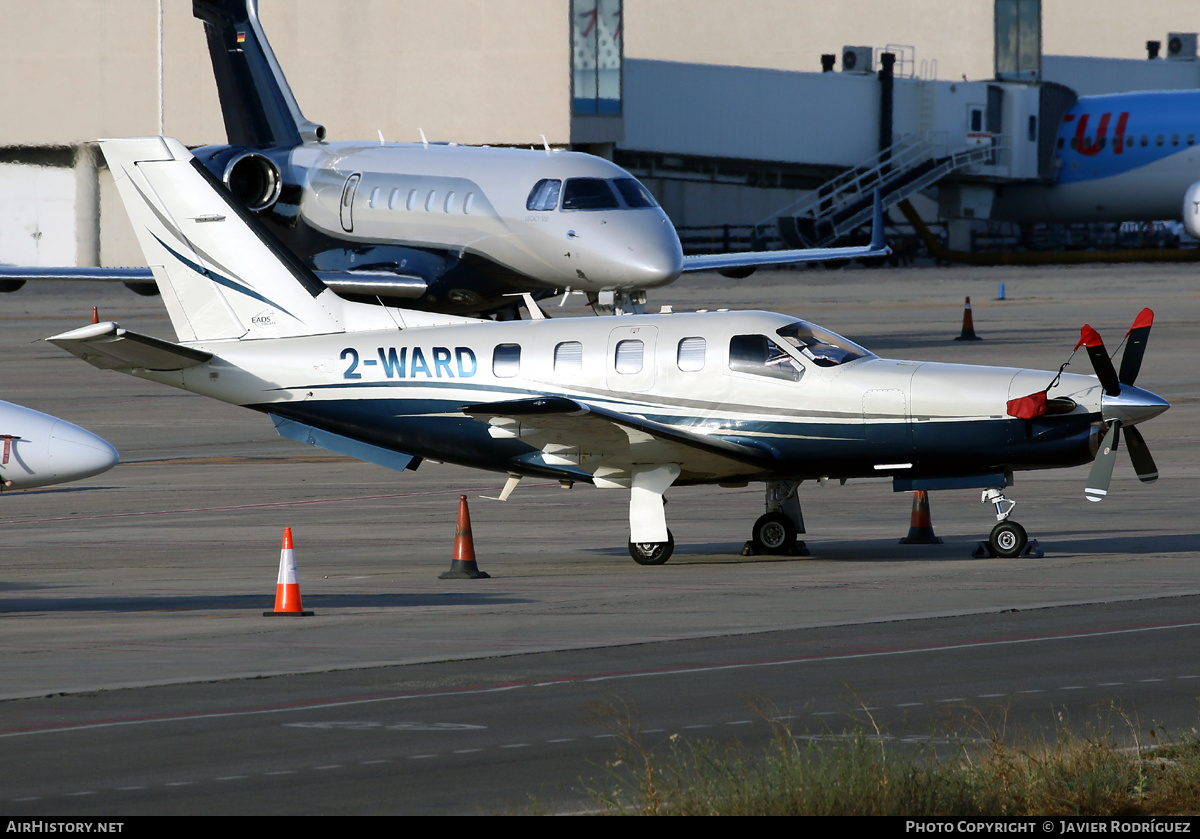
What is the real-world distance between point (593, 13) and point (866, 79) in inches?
806

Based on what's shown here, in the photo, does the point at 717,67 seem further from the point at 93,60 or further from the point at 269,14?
the point at 93,60

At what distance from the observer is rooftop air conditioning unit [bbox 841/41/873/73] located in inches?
3295

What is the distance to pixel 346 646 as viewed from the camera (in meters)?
15.0

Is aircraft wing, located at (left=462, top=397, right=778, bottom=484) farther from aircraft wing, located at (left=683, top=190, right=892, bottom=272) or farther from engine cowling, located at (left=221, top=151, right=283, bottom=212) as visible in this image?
aircraft wing, located at (left=683, top=190, right=892, bottom=272)

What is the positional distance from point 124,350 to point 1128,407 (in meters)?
11.0

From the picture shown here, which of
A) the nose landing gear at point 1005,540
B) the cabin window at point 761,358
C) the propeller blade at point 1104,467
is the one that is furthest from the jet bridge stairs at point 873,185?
the propeller blade at point 1104,467

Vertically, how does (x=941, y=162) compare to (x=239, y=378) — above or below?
above

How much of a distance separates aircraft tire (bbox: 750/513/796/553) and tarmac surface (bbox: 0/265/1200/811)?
9.0 inches

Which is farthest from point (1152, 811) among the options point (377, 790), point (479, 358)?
point (479, 358)

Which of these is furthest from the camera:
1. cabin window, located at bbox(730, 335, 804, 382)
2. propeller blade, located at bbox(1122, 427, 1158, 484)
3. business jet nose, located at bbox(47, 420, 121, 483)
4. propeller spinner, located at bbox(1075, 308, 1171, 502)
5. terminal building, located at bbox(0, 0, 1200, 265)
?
terminal building, located at bbox(0, 0, 1200, 265)

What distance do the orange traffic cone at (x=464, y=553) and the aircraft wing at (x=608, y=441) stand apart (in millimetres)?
1206

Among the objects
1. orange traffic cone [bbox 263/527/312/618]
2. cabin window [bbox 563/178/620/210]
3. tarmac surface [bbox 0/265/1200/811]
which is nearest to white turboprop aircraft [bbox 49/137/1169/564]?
tarmac surface [bbox 0/265/1200/811]

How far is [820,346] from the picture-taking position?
20281 mm

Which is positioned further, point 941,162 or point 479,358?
point 941,162
